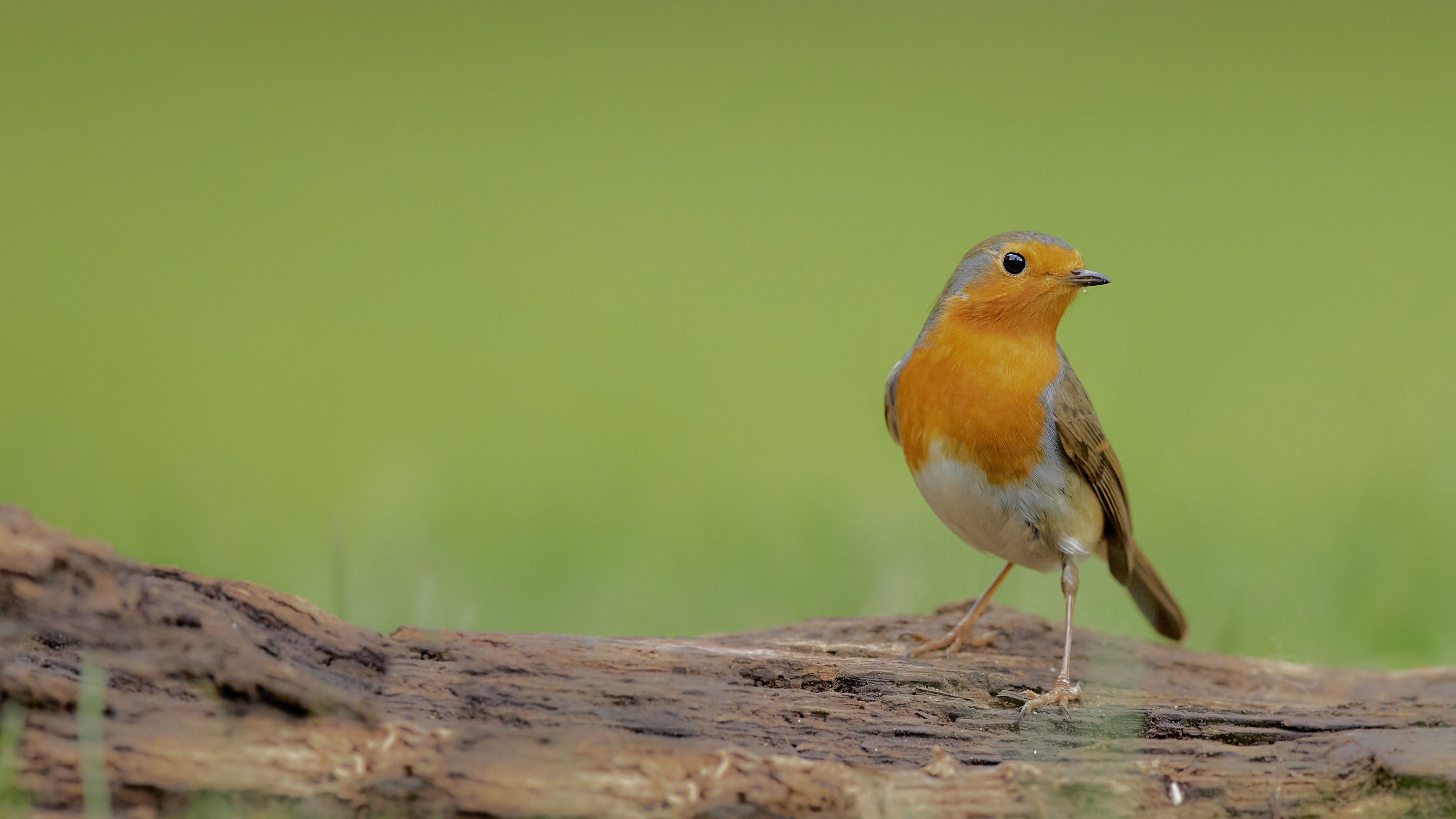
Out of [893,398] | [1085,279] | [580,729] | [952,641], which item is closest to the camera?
[580,729]

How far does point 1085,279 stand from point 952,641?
1366mm

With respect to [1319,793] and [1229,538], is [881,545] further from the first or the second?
[1319,793]

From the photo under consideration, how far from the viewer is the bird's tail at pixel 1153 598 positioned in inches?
208

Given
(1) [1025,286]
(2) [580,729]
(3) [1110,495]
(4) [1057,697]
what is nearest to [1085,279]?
(1) [1025,286]

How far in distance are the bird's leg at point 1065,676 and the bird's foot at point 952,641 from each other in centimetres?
28

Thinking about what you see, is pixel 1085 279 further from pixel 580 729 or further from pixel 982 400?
pixel 580 729

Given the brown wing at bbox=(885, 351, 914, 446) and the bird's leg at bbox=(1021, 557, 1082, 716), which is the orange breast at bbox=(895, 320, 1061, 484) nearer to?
the brown wing at bbox=(885, 351, 914, 446)

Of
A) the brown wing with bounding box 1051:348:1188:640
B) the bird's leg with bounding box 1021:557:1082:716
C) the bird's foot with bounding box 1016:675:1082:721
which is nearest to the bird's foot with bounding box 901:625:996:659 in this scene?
the bird's leg with bounding box 1021:557:1082:716

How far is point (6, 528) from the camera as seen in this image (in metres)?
2.77

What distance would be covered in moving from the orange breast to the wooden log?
0.77 m

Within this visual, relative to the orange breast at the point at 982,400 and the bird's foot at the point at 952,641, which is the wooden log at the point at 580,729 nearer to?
the bird's foot at the point at 952,641

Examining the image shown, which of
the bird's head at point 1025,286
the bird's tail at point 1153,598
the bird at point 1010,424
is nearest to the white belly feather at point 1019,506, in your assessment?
the bird at point 1010,424

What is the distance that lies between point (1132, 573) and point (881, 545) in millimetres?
2040

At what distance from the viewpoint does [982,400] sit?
441 centimetres
